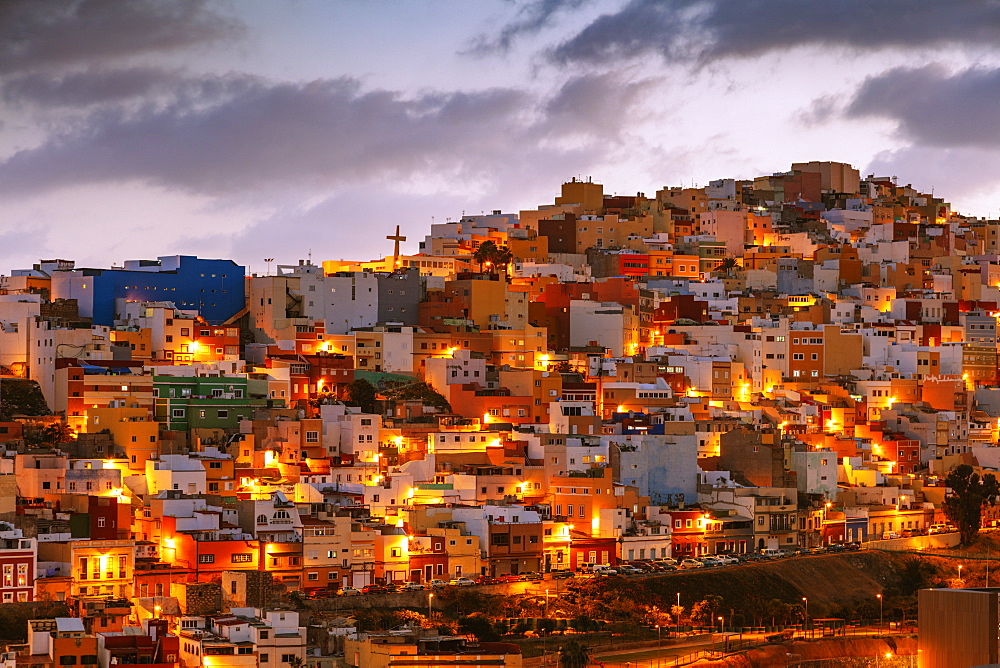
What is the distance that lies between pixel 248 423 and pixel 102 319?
7642 millimetres

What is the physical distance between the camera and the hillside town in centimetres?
3425

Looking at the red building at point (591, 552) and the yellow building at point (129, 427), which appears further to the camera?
the yellow building at point (129, 427)

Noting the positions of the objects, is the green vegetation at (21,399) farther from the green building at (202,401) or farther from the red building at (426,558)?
the red building at (426,558)

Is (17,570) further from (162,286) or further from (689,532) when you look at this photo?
(162,286)

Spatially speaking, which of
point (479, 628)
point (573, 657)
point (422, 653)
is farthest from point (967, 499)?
point (422, 653)

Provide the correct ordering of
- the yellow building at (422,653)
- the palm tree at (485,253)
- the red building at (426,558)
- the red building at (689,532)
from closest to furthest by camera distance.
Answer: the yellow building at (422,653)
the red building at (426,558)
the red building at (689,532)
the palm tree at (485,253)

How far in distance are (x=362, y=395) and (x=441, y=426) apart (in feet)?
8.29

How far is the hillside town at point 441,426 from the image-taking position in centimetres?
3425

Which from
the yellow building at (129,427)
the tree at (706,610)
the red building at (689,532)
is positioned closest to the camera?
the tree at (706,610)

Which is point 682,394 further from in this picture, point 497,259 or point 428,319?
point 497,259

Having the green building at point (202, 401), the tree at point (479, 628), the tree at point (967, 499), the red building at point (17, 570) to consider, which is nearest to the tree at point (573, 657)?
the tree at point (479, 628)

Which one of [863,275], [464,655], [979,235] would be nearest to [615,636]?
[464,655]

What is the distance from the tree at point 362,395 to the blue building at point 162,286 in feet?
18.1

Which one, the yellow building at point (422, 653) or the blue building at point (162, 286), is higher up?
the blue building at point (162, 286)
